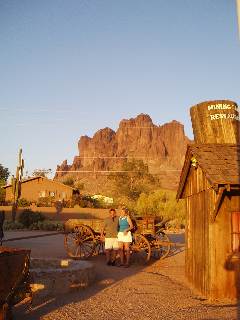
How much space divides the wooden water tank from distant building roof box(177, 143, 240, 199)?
45.2 inches

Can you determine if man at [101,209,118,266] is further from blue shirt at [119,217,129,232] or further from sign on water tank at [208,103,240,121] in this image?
sign on water tank at [208,103,240,121]

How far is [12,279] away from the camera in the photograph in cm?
639

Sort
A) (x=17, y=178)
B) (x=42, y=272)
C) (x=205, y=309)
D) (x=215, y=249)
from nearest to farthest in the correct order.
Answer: (x=205, y=309), (x=42, y=272), (x=215, y=249), (x=17, y=178)

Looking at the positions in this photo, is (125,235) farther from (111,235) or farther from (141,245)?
(141,245)

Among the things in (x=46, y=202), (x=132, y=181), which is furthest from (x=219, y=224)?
(x=132, y=181)

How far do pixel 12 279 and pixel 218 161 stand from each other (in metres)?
5.38

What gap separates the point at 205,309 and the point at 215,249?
1.58 metres

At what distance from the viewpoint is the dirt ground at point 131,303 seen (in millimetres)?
7309

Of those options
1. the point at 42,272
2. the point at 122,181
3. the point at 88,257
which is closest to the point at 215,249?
the point at 42,272

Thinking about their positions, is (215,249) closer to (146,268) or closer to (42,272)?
(42,272)

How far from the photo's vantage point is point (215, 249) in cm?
921

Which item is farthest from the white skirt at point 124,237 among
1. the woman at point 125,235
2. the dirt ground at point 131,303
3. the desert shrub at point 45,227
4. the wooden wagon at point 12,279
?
the desert shrub at point 45,227

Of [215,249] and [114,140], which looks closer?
[215,249]

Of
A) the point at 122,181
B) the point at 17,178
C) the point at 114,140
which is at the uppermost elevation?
the point at 114,140
